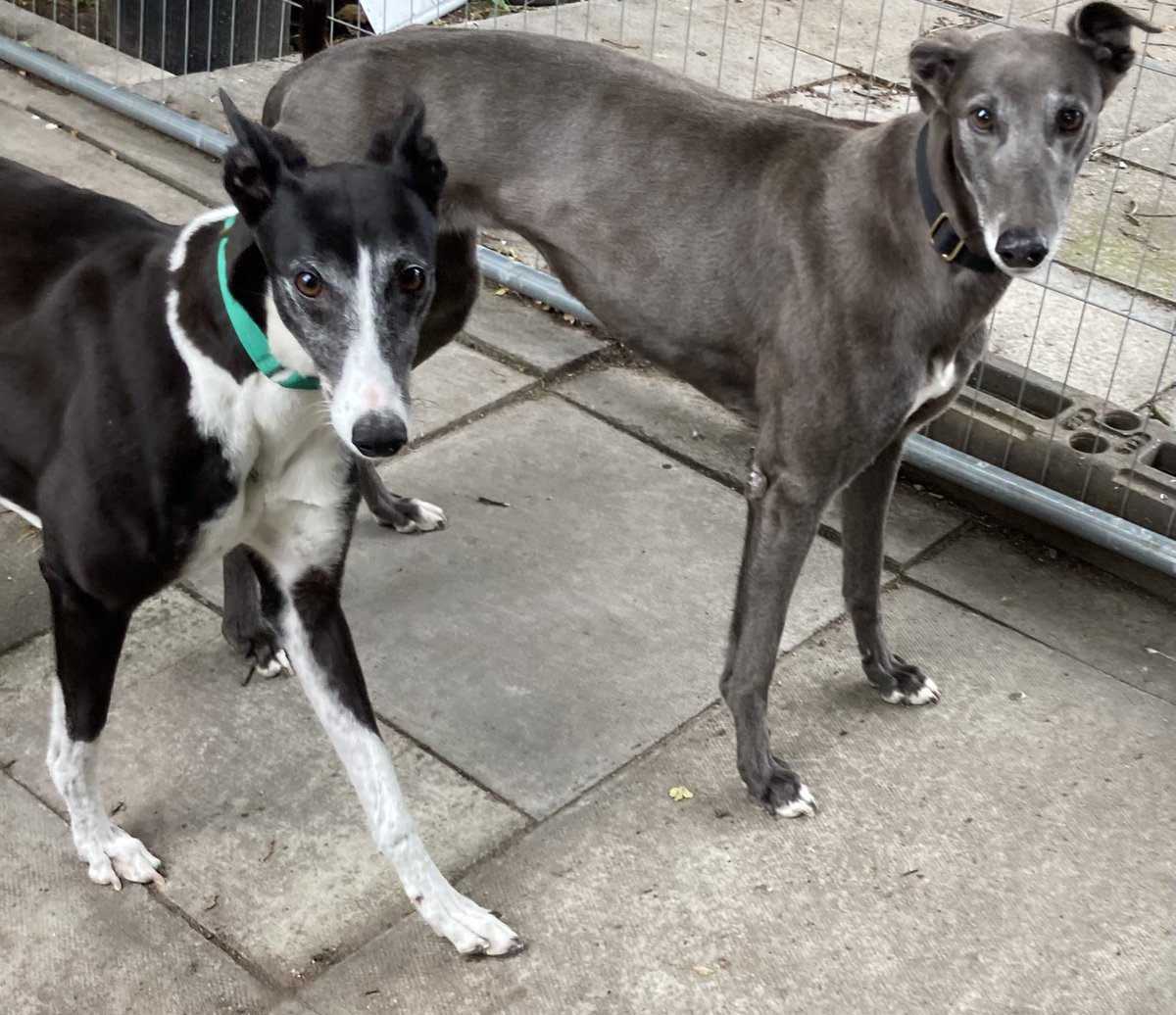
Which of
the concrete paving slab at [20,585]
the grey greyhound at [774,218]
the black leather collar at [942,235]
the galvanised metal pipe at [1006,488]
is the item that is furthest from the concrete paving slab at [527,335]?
the black leather collar at [942,235]

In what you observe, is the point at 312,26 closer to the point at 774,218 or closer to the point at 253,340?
the point at 774,218

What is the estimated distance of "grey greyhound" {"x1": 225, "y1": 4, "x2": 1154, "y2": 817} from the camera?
2727 mm

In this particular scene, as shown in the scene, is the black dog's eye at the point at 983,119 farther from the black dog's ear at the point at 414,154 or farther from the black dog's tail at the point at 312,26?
the black dog's tail at the point at 312,26

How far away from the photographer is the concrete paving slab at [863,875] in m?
2.71

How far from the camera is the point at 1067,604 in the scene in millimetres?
3908

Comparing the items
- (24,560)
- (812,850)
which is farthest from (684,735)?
(24,560)

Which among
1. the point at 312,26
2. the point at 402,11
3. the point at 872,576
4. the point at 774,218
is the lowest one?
the point at 872,576

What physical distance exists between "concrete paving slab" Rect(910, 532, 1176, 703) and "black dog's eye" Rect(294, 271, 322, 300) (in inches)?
87.3

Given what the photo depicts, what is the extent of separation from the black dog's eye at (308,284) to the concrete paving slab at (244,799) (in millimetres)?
1224

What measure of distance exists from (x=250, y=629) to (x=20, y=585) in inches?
25.5

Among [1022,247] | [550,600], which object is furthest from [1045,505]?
[1022,247]

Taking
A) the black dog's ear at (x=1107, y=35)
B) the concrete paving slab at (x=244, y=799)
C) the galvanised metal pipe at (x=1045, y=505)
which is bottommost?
the concrete paving slab at (x=244, y=799)

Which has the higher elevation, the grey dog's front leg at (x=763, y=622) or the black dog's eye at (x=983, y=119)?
the black dog's eye at (x=983, y=119)

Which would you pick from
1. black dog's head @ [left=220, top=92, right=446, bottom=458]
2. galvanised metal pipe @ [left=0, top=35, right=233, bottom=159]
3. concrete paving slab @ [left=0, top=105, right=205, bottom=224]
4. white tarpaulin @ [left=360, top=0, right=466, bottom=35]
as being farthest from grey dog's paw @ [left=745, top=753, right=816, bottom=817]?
galvanised metal pipe @ [left=0, top=35, right=233, bottom=159]
